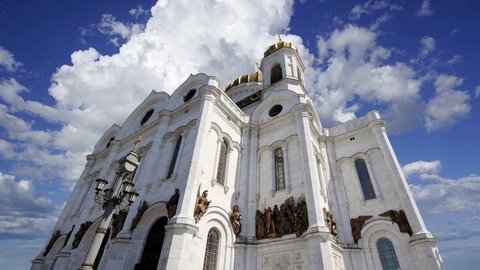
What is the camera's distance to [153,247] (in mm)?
12078

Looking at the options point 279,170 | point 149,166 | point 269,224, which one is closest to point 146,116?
point 149,166

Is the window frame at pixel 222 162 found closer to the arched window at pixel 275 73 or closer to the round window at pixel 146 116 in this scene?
the round window at pixel 146 116

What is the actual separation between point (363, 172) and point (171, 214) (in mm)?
12667

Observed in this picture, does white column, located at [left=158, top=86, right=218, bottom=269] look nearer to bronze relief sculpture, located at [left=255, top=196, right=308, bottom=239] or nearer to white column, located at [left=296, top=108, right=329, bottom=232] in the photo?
bronze relief sculpture, located at [left=255, top=196, right=308, bottom=239]

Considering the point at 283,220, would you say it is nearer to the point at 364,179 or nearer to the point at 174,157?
the point at 364,179

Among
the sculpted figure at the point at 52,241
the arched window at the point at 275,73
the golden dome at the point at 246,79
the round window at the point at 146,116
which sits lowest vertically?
the sculpted figure at the point at 52,241

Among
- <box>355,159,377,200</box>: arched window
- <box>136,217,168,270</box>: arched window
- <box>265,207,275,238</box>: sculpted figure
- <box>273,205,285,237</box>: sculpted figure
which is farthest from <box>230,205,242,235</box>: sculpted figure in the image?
<box>355,159,377,200</box>: arched window

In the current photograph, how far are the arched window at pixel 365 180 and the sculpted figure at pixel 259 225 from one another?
275 inches

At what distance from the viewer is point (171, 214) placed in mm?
11281

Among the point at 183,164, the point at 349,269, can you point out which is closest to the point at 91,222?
the point at 183,164

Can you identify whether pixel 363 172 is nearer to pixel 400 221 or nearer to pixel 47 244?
pixel 400 221

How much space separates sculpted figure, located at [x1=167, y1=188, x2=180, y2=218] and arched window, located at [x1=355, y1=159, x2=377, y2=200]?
11564mm

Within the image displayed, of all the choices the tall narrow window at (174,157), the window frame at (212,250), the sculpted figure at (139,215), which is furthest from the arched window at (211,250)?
the tall narrow window at (174,157)

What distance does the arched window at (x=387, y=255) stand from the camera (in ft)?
41.4
